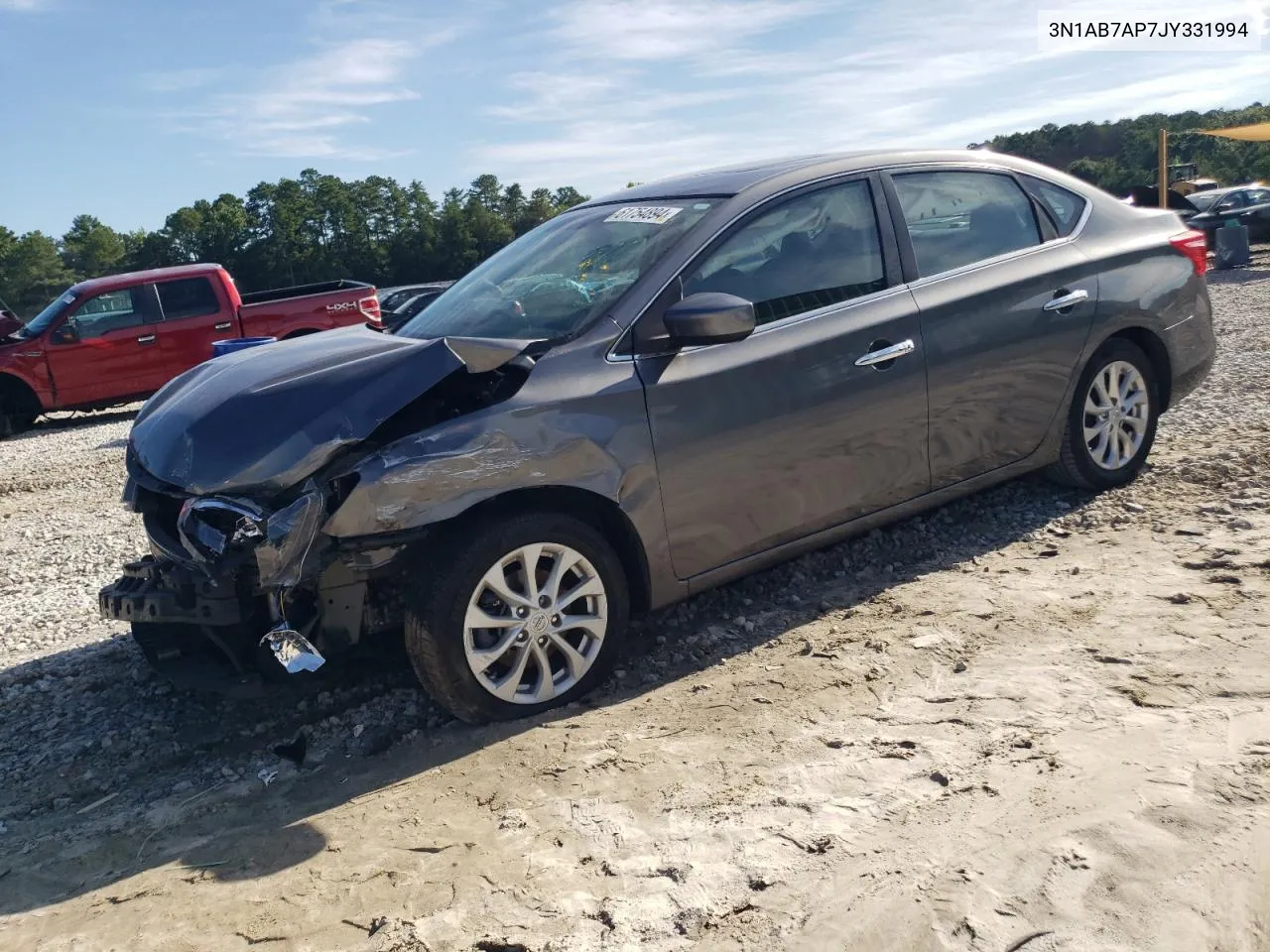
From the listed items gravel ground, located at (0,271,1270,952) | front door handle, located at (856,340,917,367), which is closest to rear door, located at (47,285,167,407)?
gravel ground, located at (0,271,1270,952)

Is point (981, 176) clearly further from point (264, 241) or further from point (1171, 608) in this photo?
point (264, 241)

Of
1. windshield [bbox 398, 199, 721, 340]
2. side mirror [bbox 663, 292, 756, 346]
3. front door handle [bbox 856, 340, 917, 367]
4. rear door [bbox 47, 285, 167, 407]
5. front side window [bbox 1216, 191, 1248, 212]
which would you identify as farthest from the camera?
front side window [bbox 1216, 191, 1248, 212]

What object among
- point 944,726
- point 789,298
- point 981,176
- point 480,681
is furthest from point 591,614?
point 981,176

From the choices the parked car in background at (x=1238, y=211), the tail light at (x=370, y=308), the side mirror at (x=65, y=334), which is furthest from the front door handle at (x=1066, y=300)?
the parked car in background at (x=1238, y=211)

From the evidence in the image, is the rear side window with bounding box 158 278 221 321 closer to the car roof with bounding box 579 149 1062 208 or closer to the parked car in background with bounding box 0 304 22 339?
the parked car in background with bounding box 0 304 22 339

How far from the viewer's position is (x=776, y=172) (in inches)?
182

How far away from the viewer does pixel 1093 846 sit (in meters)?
2.67

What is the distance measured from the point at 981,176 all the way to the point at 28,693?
4.84 metres

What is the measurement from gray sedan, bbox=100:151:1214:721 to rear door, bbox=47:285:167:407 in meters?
10.5

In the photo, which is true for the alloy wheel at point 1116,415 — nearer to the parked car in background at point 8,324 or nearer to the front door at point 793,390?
the front door at point 793,390

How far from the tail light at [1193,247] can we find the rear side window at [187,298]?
1202 cm

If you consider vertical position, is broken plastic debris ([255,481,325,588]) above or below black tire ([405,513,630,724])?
above

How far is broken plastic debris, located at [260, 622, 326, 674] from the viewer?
3355mm

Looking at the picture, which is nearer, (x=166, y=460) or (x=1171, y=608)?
(x=166, y=460)
